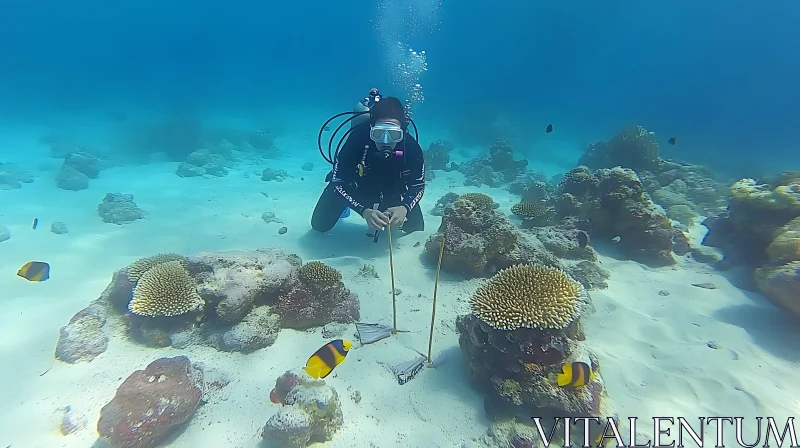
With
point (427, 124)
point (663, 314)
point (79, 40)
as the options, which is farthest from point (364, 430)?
point (79, 40)

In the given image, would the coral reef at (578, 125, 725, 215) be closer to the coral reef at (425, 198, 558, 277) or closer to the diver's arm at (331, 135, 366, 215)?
the coral reef at (425, 198, 558, 277)

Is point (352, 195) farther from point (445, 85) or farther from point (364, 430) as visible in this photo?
point (445, 85)

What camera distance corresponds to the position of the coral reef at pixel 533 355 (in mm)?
3309

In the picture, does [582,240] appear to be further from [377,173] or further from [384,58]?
[384,58]

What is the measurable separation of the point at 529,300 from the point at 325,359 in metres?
2.10

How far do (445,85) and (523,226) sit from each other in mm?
86271

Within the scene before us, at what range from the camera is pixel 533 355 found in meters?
3.46

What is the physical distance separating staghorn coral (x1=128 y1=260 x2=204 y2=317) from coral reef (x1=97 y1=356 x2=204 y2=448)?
930mm

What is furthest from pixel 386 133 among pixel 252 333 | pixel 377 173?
pixel 252 333

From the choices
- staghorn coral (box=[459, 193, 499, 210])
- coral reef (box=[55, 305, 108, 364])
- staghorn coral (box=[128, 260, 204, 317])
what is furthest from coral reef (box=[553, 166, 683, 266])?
coral reef (box=[55, 305, 108, 364])

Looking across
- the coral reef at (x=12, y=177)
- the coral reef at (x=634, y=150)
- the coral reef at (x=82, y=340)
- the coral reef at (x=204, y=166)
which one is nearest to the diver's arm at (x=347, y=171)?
the coral reef at (x=82, y=340)

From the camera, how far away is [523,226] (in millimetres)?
8430

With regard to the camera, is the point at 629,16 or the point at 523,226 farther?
the point at 629,16

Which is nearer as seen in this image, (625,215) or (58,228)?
(625,215)
